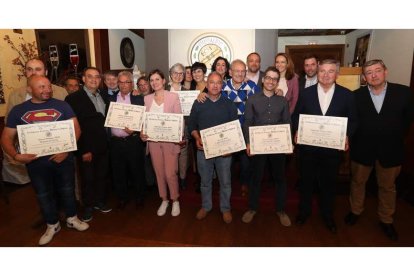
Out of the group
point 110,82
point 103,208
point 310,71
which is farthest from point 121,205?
point 310,71

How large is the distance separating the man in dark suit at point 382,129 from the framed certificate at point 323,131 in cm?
32

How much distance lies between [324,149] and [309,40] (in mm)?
7415

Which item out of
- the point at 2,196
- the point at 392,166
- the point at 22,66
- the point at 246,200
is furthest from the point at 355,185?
the point at 22,66

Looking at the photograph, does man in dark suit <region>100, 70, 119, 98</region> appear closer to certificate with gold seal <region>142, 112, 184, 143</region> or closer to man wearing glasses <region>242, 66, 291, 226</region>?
certificate with gold seal <region>142, 112, 184, 143</region>

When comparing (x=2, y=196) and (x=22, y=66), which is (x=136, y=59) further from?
(x=2, y=196)

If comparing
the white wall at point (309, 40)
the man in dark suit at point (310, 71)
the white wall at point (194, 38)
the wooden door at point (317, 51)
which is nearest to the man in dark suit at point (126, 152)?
the man in dark suit at point (310, 71)

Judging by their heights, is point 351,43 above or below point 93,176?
above

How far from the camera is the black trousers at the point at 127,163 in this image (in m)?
3.01

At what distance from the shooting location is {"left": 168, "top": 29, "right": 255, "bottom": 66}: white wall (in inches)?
223

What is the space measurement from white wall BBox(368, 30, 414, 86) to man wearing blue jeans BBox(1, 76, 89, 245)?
15.7 feet

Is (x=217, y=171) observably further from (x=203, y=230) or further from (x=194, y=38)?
(x=194, y=38)

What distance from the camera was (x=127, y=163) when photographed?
3.15 m

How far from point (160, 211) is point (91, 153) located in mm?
1021

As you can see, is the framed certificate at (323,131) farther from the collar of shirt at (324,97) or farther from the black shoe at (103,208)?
the black shoe at (103,208)
